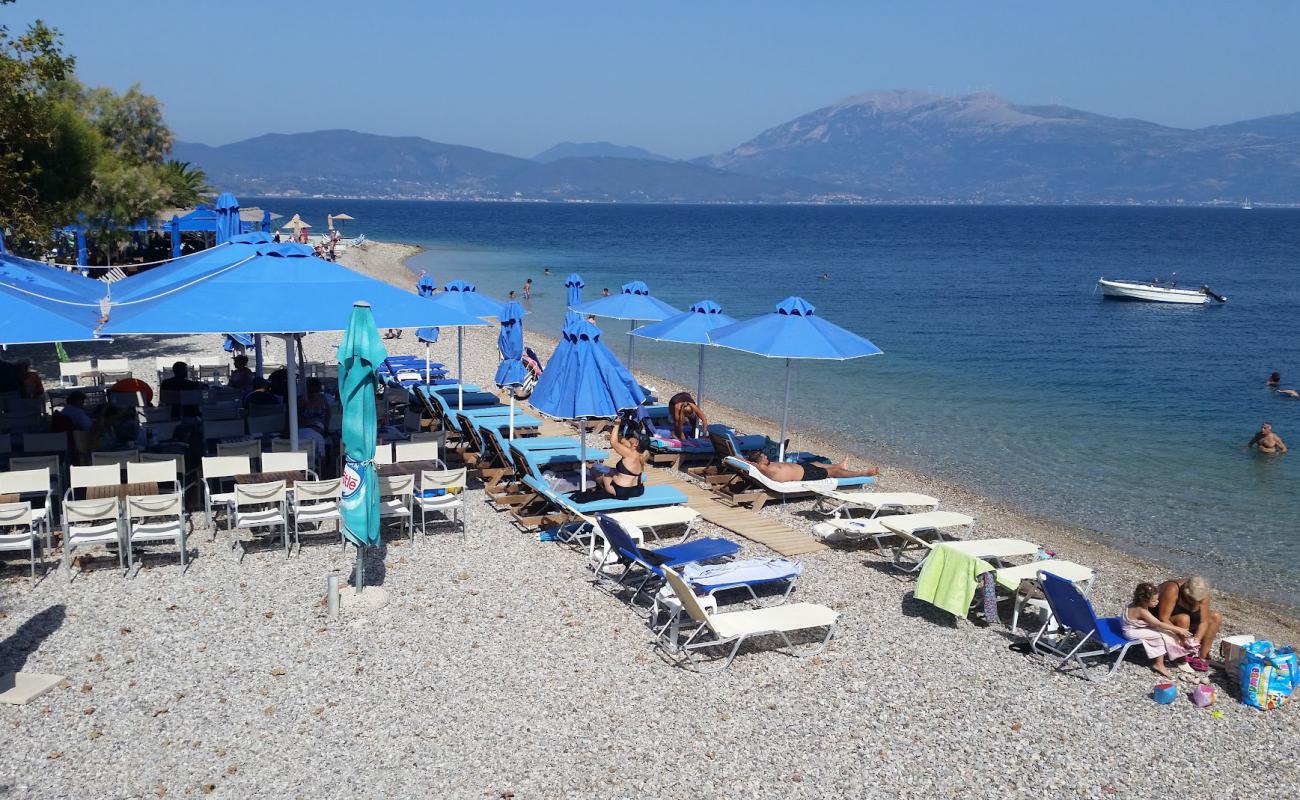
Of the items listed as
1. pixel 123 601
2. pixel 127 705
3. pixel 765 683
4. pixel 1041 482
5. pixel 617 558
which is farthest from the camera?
pixel 1041 482

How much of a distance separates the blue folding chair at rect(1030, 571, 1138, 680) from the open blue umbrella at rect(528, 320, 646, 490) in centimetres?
401

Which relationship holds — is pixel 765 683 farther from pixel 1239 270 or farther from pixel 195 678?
pixel 1239 270


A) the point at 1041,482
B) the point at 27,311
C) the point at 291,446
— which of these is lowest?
the point at 1041,482

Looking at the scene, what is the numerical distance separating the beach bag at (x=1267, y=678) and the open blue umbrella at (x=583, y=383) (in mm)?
5312

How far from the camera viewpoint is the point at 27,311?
8.38 metres

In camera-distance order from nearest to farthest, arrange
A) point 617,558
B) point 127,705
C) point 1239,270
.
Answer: point 127,705
point 617,558
point 1239,270

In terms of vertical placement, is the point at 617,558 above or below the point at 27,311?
below

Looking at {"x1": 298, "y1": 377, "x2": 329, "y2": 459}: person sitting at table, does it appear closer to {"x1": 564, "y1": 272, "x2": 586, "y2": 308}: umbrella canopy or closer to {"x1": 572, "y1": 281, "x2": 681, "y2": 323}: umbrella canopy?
{"x1": 572, "y1": 281, "x2": 681, "y2": 323}: umbrella canopy

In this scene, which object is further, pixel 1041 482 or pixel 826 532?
pixel 1041 482

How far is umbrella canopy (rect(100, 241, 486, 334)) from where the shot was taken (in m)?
8.12

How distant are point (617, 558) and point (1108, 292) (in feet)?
137

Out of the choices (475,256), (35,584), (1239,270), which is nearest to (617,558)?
(35,584)

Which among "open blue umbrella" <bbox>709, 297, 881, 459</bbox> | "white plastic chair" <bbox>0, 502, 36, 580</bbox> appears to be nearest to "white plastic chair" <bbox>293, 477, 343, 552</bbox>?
"white plastic chair" <bbox>0, 502, 36, 580</bbox>

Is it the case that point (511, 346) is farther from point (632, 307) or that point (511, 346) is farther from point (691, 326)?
point (691, 326)
